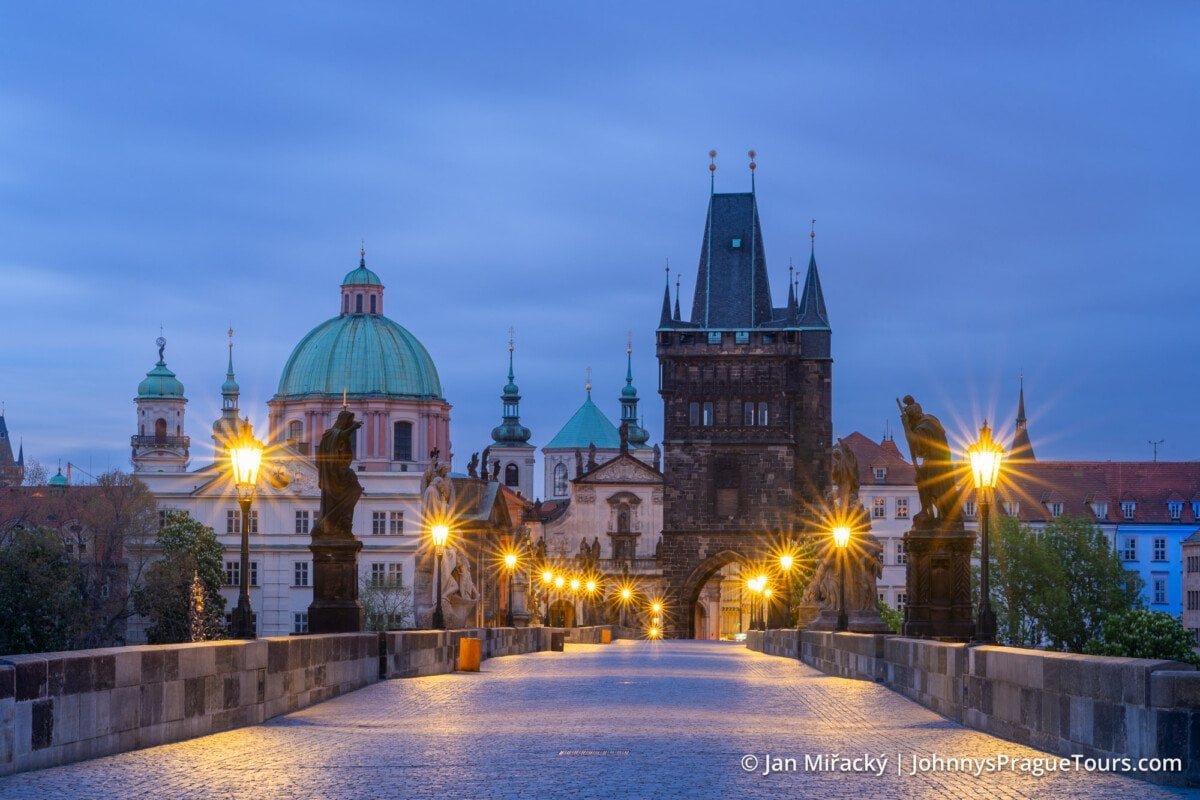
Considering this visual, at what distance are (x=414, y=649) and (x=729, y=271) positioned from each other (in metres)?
98.5

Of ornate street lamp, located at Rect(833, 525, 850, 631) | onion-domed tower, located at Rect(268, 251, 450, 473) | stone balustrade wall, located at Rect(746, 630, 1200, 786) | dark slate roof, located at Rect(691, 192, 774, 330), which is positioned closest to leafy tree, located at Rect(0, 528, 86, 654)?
Answer: ornate street lamp, located at Rect(833, 525, 850, 631)

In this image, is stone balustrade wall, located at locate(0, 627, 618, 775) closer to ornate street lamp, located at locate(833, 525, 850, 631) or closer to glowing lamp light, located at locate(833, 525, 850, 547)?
ornate street lamp, located at locate(833, 525, 850, 631)

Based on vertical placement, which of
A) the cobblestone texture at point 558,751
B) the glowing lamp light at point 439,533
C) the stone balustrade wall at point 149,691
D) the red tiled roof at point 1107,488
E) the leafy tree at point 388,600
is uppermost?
the red tiled roof at point 1107,488

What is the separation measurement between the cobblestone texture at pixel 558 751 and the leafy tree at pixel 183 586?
68.9 metres

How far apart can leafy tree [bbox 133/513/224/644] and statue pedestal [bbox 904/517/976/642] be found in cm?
6794

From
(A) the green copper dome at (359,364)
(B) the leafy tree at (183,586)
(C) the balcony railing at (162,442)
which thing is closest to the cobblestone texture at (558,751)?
(B) the leafy tree at (183,586)

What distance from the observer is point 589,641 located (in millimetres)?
82438

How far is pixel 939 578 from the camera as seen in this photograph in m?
26.9

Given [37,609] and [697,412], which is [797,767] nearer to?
[37,609]

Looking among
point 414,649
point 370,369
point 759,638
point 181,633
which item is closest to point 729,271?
point 370,369

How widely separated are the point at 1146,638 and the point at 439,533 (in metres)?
34.1

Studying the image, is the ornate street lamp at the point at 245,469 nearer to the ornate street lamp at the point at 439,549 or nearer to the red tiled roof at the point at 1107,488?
the ornate street lamp at the point at 439,549

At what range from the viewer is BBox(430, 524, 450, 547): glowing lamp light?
130 feet

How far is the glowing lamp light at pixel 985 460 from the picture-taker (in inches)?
993
